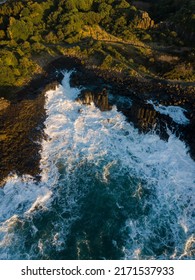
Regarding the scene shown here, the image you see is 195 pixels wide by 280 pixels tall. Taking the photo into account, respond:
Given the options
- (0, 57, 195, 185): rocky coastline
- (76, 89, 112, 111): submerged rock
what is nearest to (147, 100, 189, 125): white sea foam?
(0, 57, 195, 185): rocky coastline

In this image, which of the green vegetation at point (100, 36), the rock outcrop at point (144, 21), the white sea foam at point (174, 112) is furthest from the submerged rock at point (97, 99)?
the rock outcrop at point (144, 21)

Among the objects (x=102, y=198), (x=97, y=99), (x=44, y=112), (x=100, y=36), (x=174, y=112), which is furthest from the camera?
(x=100, y=36)

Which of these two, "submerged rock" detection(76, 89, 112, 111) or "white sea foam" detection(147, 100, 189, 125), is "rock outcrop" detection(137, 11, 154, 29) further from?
"white sea foam" detection(147, 100, 189, 125)

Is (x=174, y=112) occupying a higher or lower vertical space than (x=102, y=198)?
higher

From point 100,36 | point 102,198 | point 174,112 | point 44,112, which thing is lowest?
point 102,198

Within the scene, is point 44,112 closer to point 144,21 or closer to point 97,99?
point 97,99

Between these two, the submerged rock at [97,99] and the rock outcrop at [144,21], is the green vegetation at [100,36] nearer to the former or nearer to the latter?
the rock outcrop at [144,21]

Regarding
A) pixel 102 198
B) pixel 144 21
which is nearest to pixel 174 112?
pixel 102 198

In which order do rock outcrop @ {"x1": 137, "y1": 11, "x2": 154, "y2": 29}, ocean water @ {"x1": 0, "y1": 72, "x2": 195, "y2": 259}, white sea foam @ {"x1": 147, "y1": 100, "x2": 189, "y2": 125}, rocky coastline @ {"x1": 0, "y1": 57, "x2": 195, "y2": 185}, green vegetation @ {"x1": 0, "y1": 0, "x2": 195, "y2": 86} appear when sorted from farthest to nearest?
rock outcrop @ {"x1": 137, "y1": 11, "x2": 154, "y2": 29}, green vegetation @ {"x1": 0, "y1": 0, "x2": 195, "y2": 86}, white sea foam @ {"x1": 147, "y1": 100, "x2": 189, "y2": 125}, rocky coastline @ {"x1": 0, "y1": 57, "x2": 195, "y2": 185}, ocean water @ {"x1": 0, "y1": 72, "x2": 195, "y2": 259}
